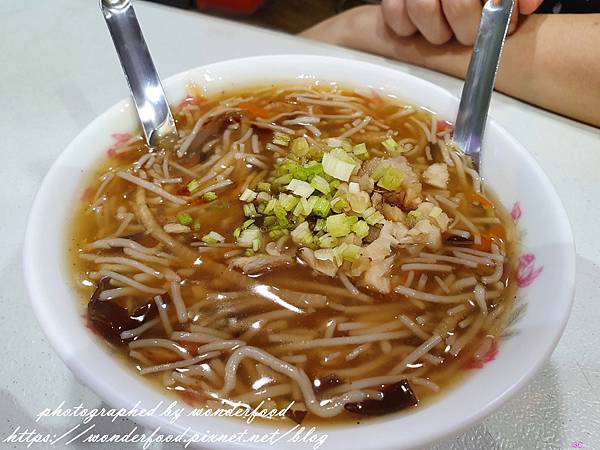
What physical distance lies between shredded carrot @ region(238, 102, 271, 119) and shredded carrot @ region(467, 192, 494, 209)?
74 cm

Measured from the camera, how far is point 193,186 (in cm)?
161

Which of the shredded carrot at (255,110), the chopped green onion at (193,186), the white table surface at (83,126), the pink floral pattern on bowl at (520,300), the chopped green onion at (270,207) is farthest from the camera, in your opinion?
the shredded carrot at (255,110)

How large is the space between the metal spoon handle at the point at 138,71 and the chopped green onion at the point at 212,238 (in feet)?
1.55

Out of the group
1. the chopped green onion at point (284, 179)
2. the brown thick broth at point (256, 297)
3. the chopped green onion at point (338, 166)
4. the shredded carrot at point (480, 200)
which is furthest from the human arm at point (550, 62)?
the chopped green onion at point (284, 179)

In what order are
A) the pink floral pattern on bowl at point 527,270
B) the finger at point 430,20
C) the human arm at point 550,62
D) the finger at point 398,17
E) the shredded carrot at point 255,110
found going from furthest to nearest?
the finger at point 398,17 < the finger at point 430,20 < the human arm at point 550,62 < the shredded carrot at point 255,110 < the pink floral pattern on bowl at point 527,270

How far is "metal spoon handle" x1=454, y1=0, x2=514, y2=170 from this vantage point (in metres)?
1.65

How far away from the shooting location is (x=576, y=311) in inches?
63.7

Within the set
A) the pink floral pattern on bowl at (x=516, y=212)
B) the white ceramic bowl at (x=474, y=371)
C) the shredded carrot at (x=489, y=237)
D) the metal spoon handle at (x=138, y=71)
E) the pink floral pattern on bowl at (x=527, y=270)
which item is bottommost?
the shredded carrot at (x=489, y=237)

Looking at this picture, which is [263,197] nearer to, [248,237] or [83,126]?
[248,237]

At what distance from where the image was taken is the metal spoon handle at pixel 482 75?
65.0 inches

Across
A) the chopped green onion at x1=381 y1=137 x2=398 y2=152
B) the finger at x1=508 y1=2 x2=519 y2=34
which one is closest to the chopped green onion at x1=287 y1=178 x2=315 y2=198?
the chopped green onion at x1=381 y1=137 x2=398 y2=152

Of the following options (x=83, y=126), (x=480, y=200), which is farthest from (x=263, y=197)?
(x=83, y=126)

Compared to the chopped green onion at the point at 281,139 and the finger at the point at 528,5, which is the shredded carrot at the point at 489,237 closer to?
the chopped green onion at the point at 281,139

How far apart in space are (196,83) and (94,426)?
1.14 metres
